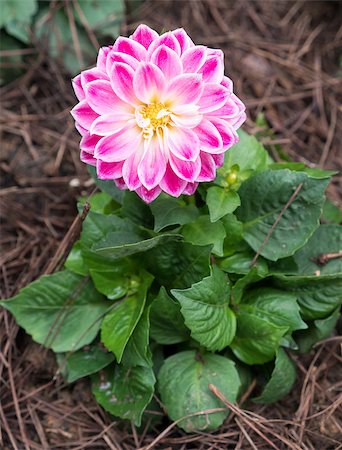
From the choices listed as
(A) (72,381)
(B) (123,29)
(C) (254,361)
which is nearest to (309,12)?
(B) (123,29)

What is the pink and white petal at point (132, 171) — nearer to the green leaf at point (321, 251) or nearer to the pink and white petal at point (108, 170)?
the pink and white petal at point (108, 170)

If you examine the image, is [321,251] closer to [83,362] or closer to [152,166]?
[152,166]

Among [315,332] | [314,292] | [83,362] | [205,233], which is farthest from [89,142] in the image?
[315,332]

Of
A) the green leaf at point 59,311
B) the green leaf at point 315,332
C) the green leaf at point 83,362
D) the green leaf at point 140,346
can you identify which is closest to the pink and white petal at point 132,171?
the green leaf at point 140,346

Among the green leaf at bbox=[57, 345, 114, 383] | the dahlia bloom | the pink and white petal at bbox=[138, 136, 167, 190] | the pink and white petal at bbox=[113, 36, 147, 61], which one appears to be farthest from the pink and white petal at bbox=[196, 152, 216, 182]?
the green leaf at bbox=[57, 345, 114, 383]

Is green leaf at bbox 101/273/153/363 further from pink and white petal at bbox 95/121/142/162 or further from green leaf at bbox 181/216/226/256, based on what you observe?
pink and white petal at bbox 95/121/142/162

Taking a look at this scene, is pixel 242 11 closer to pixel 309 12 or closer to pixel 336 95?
pixel 309 12
